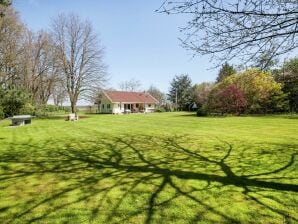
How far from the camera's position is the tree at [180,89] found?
249ft

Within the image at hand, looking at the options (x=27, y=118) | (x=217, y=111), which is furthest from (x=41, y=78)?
(x=217, y=111)

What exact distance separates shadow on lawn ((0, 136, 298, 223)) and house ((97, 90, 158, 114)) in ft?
164

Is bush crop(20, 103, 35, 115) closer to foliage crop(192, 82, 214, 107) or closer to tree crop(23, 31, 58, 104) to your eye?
tree crop(23, 31, 58, 104)

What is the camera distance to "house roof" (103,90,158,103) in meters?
61.3

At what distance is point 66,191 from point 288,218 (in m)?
3.74

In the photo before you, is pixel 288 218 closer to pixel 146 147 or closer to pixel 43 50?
pixel 146 147

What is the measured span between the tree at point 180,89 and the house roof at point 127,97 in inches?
365

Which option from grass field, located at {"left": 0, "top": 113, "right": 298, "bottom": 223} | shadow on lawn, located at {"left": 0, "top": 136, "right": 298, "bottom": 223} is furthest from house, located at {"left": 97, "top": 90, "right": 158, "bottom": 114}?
grass field, located at {"left": 0, "top": 113, "right": 298, "bottom": 223}

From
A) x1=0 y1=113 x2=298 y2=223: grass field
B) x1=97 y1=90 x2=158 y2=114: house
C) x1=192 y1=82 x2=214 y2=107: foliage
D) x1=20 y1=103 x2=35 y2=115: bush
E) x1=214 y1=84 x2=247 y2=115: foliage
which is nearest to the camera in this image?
x1=0 y1=113 x2=298 y2=223: grass field

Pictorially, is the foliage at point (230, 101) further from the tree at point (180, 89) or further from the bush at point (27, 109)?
the tree at point (180, 89)

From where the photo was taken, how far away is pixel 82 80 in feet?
127

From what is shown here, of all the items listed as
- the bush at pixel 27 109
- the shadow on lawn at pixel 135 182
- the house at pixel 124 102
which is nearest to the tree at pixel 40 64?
the bush at pixel 27 109

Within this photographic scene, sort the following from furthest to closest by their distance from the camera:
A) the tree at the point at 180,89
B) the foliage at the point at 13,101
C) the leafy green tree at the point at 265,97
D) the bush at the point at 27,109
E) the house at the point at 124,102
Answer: the tree at the point at 180,89 → the house at the point at 124,102 → the leafy green tree at the point at 265,97 → the bush at the point at 27,109 → the foliage at the point at 13,101

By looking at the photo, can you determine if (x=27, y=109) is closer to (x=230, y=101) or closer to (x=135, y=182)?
(x=230, y=101)
